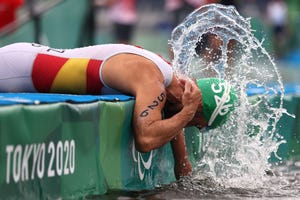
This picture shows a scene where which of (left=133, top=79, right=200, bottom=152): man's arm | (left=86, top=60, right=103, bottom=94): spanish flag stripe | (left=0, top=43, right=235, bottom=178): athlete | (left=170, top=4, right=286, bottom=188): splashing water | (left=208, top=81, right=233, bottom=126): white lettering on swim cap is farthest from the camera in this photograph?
(left=170, top=4, right=286, bottom=188): splashing water

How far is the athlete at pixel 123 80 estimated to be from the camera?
704cm

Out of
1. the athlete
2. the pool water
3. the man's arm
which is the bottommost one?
the pool water

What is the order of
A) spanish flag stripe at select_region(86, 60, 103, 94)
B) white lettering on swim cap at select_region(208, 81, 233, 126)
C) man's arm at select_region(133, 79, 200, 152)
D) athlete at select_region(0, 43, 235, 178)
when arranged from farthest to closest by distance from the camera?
white lettering on swim cap at select_region(208, 81, 233, 126) → spanish flag stripe at select_region(86, 60, 103, 94) → athlete at select_region(0, 43, 235, 178) → man's arm at select_region(133, 79, 200, 152)

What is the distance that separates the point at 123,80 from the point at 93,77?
0.24 meters

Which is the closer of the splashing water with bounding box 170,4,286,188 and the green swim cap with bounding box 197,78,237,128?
Result: the green swim cap with bounding box 197,78,237,128

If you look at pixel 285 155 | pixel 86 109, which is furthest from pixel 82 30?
pixel 86 109

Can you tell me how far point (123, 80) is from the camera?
7.13m

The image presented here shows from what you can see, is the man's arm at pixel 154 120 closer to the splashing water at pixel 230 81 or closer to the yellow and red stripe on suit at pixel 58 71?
the yellow and red stripe on suit at pixel 58 71

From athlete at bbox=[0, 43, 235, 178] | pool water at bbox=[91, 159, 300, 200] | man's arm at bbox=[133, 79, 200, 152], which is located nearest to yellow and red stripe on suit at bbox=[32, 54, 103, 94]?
athlete at bbox=[0, 43, 235, 178]

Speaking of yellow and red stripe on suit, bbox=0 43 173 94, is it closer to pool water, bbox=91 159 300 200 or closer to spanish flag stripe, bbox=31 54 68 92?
spanish flag stripe, bbox=31 54 68 92

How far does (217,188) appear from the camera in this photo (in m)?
7.48

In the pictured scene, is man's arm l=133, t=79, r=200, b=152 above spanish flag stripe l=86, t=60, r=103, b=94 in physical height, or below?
below

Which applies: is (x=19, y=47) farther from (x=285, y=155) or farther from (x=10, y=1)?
(x=10, y=1)

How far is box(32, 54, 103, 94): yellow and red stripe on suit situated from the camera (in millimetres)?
7230
